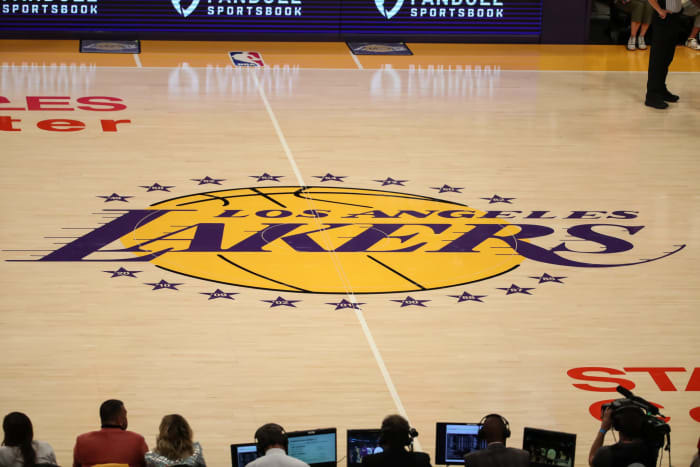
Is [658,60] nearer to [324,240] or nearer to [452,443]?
[324,240]

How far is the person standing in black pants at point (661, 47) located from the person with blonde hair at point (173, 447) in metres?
10.0

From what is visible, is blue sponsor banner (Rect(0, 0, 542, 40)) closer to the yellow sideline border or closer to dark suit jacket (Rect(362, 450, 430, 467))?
the yellow sideline border

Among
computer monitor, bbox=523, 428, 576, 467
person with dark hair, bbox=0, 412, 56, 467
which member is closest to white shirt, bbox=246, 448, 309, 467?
person with dark hair, bbox=0, 412, 56, 467

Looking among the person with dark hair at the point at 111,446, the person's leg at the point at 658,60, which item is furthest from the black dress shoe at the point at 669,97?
the person with dark hair at the point at 111,446

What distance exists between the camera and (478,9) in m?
17.5

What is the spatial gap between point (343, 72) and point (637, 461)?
11.1m

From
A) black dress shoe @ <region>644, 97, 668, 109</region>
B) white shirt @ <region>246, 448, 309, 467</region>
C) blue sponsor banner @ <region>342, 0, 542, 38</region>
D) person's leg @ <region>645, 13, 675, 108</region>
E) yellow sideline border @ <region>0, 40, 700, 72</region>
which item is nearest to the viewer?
white shirt @ <region>246, 448, 309, 467</region>

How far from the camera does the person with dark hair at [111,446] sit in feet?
17.5

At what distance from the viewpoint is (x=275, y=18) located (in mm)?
17250

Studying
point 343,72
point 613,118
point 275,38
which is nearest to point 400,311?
point 613,118

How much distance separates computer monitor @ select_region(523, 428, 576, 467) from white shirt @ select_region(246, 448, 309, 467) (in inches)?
44.5

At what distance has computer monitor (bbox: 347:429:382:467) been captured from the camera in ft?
18.0

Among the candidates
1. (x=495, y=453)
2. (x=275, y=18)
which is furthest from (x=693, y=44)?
(x=495, y=453)

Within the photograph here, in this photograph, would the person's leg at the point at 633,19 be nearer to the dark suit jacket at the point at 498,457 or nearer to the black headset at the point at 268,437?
the dark suit jacket at the point at 498,457
